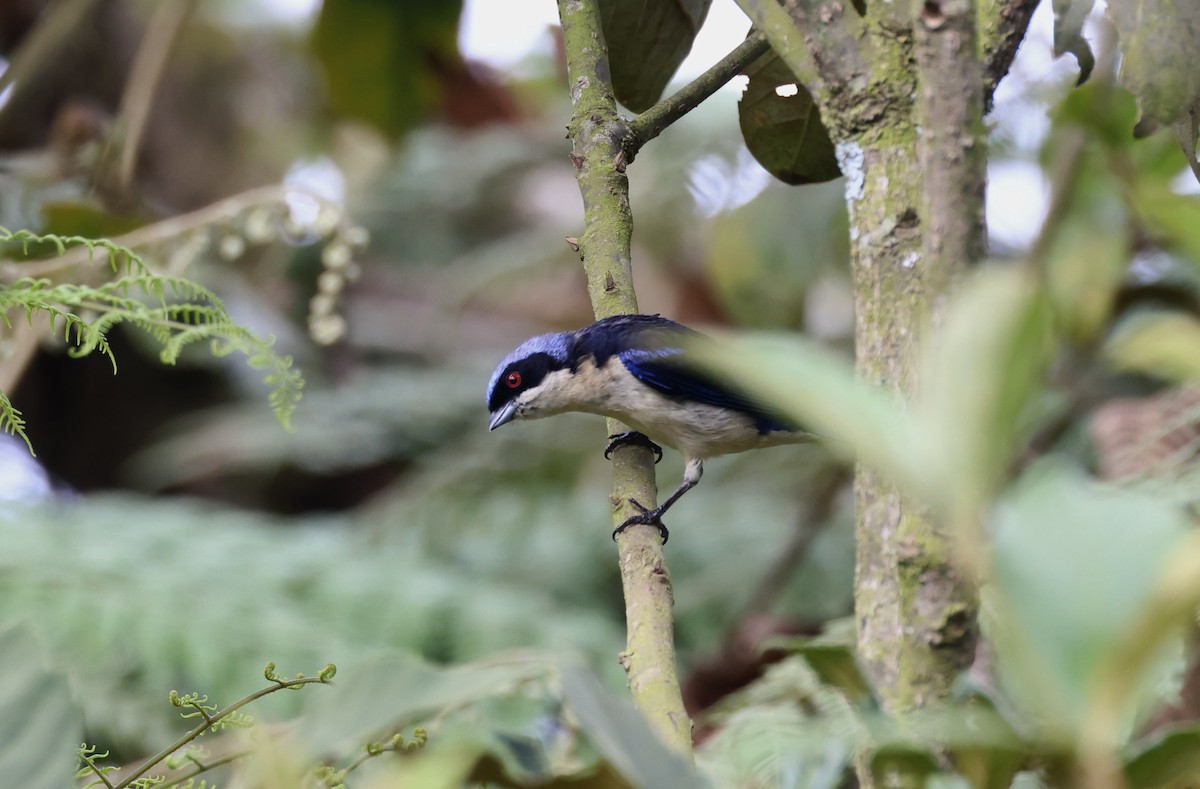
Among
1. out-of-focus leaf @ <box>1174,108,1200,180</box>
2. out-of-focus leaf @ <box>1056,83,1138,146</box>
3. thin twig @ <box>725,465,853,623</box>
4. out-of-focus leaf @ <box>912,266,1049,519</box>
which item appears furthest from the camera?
→ thin twig @ <box>725,465,853,623</box>

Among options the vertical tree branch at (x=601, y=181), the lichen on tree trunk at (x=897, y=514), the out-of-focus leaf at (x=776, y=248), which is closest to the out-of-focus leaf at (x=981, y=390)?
the lichen on tree trunk at (x=897, y=514)

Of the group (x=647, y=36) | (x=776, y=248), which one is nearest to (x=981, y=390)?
(x=647, y=36)

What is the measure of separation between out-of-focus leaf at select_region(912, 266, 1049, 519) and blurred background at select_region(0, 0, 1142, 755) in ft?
8.57

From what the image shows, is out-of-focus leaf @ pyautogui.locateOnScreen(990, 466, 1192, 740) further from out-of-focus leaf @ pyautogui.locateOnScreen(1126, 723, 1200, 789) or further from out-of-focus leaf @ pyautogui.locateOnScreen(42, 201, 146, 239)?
out-of-focus leaf @ pyautogui.locateOnScreen(42, 201, 146, 239)

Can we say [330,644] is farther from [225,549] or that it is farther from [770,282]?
[770,282]

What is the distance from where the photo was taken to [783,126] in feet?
8.09

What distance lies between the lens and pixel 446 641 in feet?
18.2

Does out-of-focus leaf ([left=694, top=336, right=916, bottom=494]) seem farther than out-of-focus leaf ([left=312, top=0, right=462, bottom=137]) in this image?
No

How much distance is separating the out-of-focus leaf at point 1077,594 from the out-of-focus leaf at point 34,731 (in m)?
0.73

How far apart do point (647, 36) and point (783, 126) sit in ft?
1.44

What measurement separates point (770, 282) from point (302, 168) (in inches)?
168

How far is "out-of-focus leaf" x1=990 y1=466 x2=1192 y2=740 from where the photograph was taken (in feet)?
2.19

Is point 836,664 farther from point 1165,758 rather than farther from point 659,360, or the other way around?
point 659,360

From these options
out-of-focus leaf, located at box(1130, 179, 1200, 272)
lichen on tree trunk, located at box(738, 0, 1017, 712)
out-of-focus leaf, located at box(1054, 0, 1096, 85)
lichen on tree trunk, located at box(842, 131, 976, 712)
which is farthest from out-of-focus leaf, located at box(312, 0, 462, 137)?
out-of-focus leaf, located at box(1130, 179, 1200, 272)
